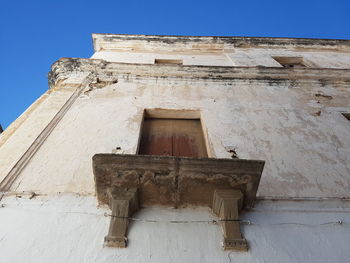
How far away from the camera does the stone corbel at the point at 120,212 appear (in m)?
2.35

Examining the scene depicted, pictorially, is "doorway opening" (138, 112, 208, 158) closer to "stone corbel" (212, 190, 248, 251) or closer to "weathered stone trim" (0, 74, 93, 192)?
"stone corbel" (212, 190, 248, 251)

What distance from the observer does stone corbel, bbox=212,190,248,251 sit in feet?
7.76

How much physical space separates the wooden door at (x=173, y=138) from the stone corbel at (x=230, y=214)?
1133 millimetres

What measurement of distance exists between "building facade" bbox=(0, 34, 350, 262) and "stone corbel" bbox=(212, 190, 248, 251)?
1 centimetres

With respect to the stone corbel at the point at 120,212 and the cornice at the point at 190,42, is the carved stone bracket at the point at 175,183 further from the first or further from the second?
the cornice at the point at 190,42

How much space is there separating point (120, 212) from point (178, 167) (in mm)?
799

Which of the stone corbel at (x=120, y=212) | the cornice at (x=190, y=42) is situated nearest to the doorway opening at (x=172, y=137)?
the stone corbel at (x=120, y=212)

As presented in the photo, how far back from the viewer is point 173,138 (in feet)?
13.4

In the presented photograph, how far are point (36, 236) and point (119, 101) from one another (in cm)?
292

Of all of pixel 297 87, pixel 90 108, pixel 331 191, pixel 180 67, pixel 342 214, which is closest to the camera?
pixel 342 214

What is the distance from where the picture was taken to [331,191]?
3.11 m

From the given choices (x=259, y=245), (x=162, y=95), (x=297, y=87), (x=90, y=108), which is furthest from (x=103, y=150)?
(x=297, y=87)

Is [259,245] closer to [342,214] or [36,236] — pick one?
[342,214]

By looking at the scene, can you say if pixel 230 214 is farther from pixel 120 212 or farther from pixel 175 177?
pixel 120 212
